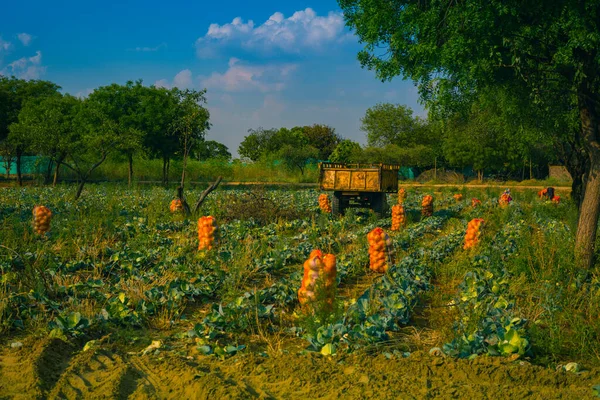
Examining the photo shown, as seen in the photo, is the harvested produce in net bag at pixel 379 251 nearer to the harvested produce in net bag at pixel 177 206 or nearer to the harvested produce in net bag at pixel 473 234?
the harvested produce in net bag at pixel 473 234

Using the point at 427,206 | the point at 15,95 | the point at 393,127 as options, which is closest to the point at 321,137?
the point at 393,127

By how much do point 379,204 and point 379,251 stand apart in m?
7.63

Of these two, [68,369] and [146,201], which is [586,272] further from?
[146,201]

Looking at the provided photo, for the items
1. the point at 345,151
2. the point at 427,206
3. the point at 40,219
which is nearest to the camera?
the point at 40,219

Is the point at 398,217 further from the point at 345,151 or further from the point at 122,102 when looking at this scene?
the point at 345,151

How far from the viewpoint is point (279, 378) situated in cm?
402

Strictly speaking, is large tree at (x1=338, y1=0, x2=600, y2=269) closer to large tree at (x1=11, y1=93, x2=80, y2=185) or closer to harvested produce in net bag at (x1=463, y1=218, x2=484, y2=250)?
harvested produce in net bag at (x1=463, y1=218, x2=484, y2=250)

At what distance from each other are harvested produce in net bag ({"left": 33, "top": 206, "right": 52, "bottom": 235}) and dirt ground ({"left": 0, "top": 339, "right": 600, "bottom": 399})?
631 centimetres

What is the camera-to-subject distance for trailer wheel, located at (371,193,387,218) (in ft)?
52.3

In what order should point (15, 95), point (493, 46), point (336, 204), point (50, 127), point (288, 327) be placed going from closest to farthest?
point (288, 327) < point (493, 46) < point (336, 204) < point (50, 127) < point (15, 95)

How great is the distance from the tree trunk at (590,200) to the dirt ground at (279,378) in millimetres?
4405

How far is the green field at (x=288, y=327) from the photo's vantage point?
12.9 ft

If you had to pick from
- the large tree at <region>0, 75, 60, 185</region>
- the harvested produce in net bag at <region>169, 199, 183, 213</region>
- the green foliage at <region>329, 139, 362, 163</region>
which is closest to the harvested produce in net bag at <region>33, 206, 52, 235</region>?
the harvested produce in net bag at <region>169, 199, 183, 213</region>

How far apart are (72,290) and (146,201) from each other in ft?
41.2
